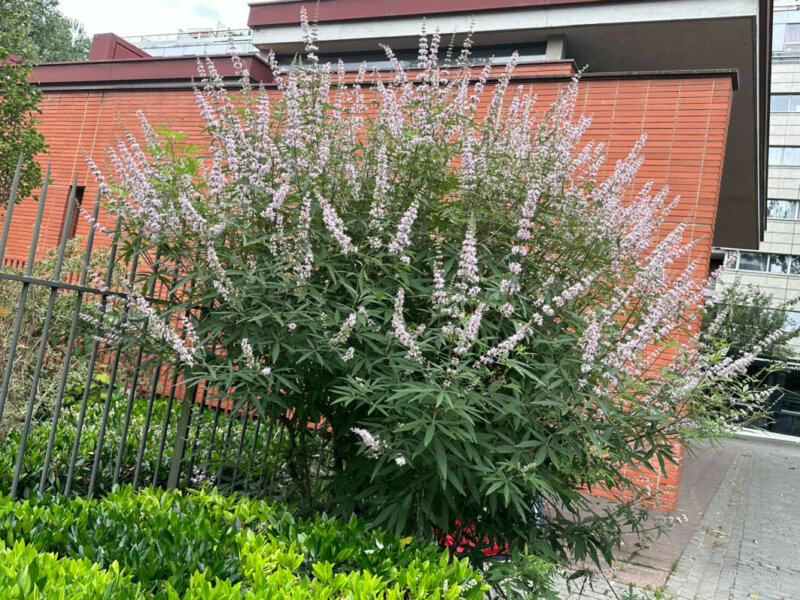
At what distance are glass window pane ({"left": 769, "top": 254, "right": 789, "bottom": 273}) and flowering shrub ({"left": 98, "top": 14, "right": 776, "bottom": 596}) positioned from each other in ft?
138

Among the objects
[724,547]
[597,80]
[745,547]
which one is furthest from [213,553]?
[597,80]

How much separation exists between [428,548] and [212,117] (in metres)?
2.50

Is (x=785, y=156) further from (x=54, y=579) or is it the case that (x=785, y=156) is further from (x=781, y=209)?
(x=54, y=579)

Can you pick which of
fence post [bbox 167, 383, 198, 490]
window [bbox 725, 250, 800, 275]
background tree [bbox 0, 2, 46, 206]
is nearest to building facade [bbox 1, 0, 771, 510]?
background tree [bbox 0, 2, 46, 206]

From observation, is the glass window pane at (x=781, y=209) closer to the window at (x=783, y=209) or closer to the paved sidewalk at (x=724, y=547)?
the window at (x=783, y=209)

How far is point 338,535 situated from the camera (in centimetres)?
312

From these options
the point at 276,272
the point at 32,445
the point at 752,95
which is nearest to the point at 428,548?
the point at 276,272

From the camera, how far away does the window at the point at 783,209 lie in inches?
1609

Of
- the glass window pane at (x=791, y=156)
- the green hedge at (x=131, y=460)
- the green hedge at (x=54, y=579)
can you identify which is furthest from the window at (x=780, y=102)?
the green hedge at (x=54, y=579)

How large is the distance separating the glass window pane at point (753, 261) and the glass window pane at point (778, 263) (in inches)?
12.9

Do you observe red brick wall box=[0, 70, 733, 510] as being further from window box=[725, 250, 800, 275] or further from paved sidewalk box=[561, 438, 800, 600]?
window box=[725, 250, 800, 275]

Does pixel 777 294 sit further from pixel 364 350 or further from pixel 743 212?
pixel 364 350

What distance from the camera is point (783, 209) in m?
41.2

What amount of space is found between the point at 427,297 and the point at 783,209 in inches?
1775
